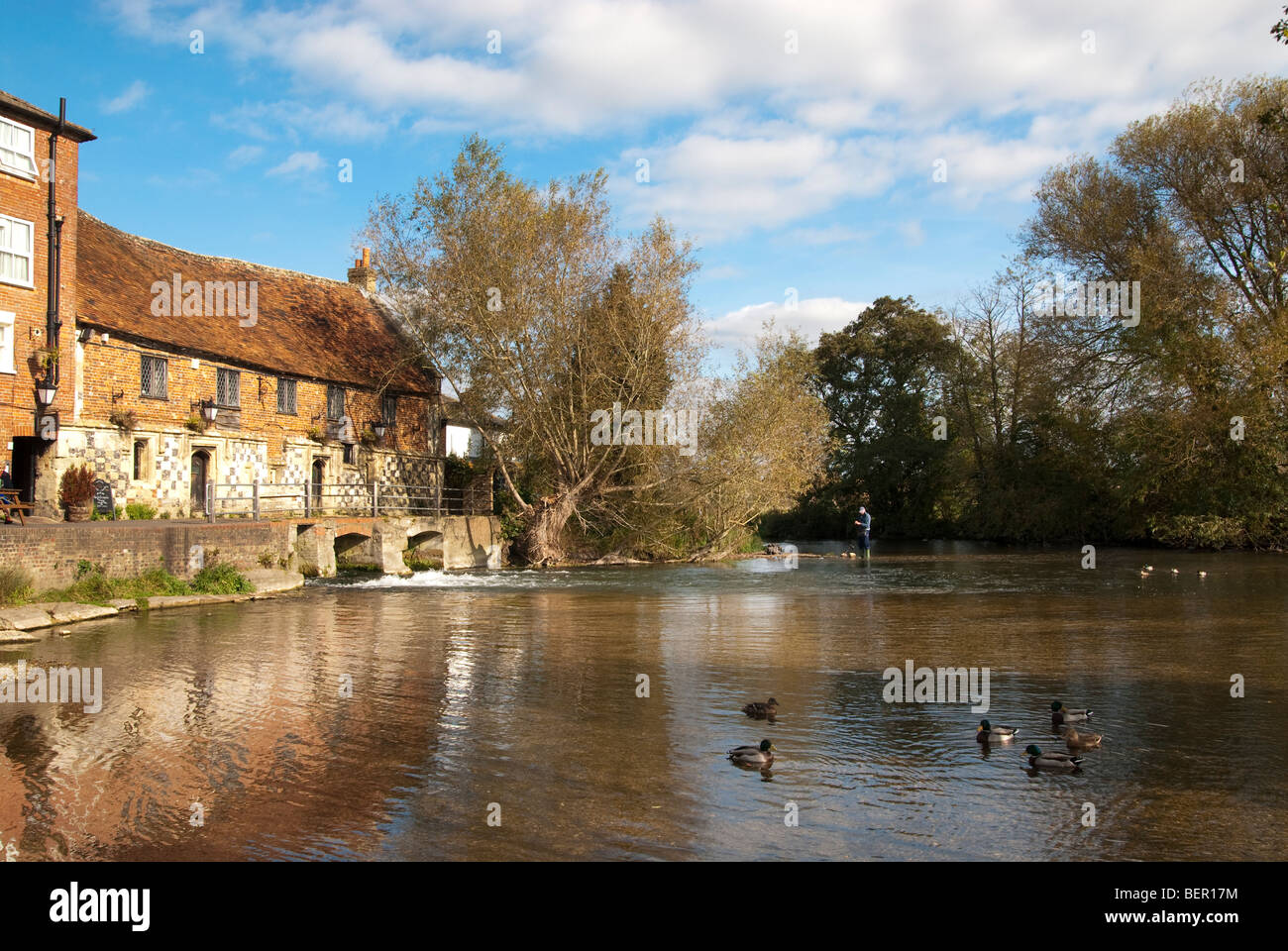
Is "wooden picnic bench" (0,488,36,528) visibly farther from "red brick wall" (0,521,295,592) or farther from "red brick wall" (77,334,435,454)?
"red brick wall" (77,334,435,454)

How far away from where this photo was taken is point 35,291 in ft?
78.9

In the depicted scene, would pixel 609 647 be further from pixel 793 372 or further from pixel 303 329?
pixel 303 329

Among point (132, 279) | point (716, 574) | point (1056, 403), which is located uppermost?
point (132, 279)

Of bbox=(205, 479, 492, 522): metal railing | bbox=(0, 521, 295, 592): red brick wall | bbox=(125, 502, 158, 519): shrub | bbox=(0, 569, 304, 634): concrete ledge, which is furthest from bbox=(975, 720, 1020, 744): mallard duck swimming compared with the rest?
bbox=(125, 502, 158, 519): shrub

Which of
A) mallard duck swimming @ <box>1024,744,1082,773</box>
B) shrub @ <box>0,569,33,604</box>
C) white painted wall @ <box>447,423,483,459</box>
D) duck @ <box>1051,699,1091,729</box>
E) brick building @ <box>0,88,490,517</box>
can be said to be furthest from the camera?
white painted wall @ <box>447,423,483,459</box>

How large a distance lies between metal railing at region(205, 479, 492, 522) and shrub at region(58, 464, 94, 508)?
9.61 feet

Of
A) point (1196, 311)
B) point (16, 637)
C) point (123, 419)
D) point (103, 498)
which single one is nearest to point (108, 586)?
point (16, 637)

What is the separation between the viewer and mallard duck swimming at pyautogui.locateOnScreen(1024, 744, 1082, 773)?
8609 mm

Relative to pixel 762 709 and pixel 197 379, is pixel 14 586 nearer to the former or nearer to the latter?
pixel 197 379

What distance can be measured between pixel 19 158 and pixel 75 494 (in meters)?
8.99

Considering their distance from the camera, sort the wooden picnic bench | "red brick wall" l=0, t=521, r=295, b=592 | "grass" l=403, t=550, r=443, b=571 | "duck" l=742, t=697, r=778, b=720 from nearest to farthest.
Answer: "duck" l=742, t=697, r=778, b=720 < "red brick wall" l=0, t=521, r=295, b=592 < the wooden picnic bench < "grass" l=403, t=550, r=443, b=571

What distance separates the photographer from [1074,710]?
400 inches
